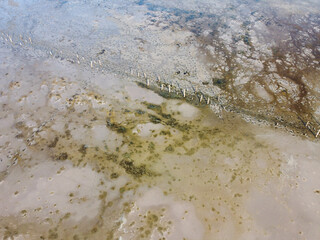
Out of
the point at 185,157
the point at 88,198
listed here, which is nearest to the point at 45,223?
the point at 88,198

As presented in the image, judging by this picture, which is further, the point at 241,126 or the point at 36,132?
the point at 241,126

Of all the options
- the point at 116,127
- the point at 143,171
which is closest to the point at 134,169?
the point at 143,171

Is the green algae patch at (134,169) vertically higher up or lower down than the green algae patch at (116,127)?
lower down

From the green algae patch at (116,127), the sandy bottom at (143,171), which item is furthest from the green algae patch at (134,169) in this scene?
the green algae patch at (116,127)

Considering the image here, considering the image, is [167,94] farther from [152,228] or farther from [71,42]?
[71,42]

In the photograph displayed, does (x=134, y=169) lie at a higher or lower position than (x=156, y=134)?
lower

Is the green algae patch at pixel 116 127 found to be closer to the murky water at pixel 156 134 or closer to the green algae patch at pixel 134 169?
the murky water at pixel 156 134

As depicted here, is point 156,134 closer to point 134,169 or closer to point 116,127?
point 116,127
